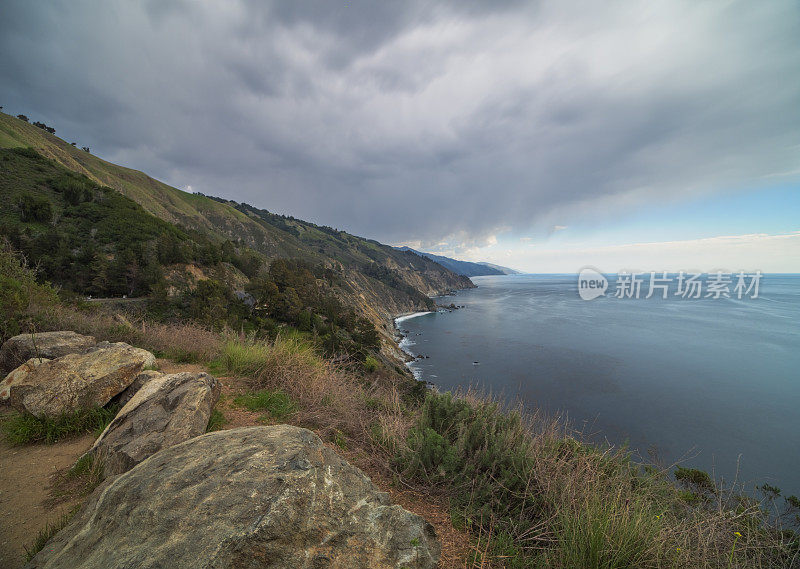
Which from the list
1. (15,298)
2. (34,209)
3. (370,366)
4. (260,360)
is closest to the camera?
(260,360)

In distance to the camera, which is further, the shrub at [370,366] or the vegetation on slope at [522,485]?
the shrub at [370,366]

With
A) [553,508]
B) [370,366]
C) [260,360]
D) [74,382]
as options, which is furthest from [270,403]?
[370,366]

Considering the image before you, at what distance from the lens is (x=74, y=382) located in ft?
14.8

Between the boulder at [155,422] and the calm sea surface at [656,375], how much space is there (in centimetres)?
662

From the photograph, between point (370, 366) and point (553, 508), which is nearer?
point (553, 508)

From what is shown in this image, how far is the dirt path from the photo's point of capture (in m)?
2.62

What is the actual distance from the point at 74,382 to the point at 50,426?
61 centimetres

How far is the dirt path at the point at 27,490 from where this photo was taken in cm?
262

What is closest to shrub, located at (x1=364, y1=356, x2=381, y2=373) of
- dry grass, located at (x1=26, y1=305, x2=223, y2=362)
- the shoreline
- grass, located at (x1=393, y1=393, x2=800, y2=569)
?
the shoreline

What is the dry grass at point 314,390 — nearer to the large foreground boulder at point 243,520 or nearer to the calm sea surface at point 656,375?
the large foreground boulder at point 243,520

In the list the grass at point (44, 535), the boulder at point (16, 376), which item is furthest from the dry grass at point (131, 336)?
the grass at point (44, 535)

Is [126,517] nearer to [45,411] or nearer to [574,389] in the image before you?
[45,411]

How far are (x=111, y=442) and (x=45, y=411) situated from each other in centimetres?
185

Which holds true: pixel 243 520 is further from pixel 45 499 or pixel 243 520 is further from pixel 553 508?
pixel 45 499
